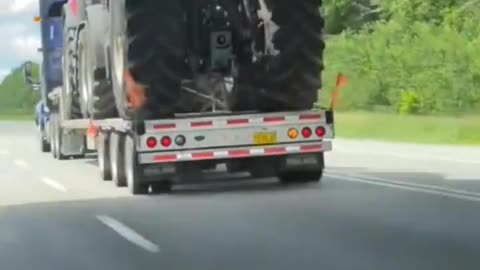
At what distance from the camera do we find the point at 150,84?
17.1 m

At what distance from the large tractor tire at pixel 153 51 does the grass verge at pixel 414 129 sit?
1734 centimetres

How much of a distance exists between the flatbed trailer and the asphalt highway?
0.31 metres

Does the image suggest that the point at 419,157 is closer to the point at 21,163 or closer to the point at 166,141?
the point at 21,163

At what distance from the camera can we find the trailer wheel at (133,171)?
1692cm

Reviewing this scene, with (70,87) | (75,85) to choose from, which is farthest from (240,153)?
(70,87)

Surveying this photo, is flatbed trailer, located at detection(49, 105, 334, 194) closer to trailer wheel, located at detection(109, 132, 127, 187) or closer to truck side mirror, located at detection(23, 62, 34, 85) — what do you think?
trailer wheel, located at detection(109, 132, 127, 187)

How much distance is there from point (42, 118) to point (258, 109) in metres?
17.6

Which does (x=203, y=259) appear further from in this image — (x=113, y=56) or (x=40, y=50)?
(x=40, y=50)

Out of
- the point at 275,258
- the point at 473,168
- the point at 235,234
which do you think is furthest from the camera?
the point at 473,168

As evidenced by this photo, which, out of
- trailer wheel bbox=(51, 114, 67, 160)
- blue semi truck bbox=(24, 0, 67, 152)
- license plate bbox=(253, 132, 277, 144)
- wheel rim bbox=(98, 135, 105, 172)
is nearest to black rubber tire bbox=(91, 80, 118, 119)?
wheel rim bbox=(98, 135, 105, 172)

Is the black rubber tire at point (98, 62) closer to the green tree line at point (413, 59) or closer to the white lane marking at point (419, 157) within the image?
the white lane marking at point (419, 157)

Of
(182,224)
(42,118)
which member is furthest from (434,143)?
(182,224)

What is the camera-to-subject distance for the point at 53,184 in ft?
66.2

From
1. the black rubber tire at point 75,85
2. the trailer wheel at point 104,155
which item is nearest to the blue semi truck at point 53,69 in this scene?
the black rubber tire at point 75,85
